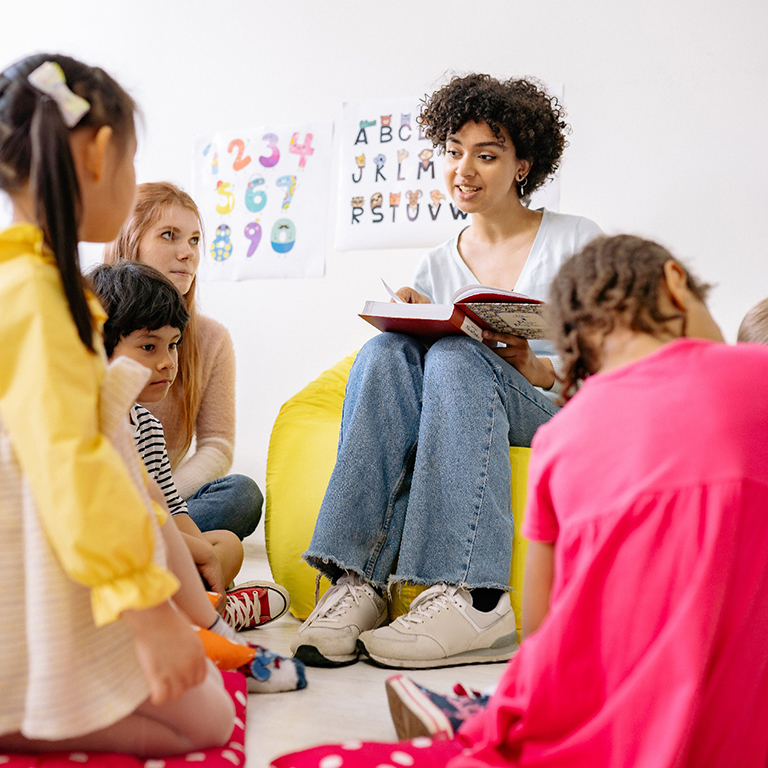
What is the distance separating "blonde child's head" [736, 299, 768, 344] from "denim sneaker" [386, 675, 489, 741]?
78cm

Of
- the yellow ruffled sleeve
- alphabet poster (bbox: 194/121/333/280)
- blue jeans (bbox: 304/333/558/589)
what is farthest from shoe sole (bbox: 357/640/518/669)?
alphabet poster (bbox: 194/121/333/280)

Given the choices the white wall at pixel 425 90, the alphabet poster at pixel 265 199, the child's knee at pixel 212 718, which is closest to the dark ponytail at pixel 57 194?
the child's knee at pixel 212 718

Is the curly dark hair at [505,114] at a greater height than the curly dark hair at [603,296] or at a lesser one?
greater

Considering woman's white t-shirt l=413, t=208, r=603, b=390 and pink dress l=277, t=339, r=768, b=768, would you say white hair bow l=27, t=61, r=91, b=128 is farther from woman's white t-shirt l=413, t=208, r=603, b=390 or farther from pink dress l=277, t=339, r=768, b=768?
woman's white t-shirt l=413, t=208, r=603, b=390

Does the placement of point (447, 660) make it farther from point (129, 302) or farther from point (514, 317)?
point (129, 302)

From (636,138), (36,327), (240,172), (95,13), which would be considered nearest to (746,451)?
(36,327)

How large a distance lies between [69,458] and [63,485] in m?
0.02

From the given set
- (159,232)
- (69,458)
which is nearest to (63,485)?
(69,458)

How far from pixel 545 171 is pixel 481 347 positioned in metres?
0.63

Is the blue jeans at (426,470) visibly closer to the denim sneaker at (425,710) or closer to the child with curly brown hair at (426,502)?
the child with curly brown hair at (426,502)

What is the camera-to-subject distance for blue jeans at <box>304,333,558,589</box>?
1210 mm

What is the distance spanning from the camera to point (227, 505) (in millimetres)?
1610

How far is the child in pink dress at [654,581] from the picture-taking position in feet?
2.03

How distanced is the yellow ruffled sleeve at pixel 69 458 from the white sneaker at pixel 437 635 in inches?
22.7
